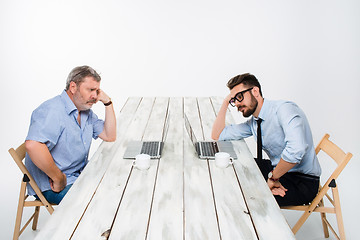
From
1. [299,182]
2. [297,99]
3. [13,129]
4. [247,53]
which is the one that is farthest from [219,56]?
[299,182]

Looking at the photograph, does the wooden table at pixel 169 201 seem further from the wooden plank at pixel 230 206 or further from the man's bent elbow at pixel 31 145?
the man's bent elbow at pixel 31 145

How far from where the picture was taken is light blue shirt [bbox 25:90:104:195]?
260 cm

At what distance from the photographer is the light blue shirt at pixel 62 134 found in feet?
8.54

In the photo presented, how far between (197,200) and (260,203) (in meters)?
0.29

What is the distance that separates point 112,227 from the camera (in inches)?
71.7

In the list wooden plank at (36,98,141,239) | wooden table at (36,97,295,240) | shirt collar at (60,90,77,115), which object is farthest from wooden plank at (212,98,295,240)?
shirt collar at (60,90,77,115)

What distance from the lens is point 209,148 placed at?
2699mm

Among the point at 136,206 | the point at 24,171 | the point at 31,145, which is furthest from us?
the point at 24,171

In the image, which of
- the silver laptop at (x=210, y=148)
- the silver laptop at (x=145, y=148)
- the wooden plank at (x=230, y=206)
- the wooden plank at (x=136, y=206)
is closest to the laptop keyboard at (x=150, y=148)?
the silver laptop at (x=145, y=148)

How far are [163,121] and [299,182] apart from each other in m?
1.10

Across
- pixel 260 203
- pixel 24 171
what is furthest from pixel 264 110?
pixel 24 171

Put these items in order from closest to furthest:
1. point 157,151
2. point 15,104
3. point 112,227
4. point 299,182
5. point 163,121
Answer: point 112,227, point 157,151, point 299,182, point 163,121, point 15,104

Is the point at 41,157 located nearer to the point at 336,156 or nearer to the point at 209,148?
the point at 209,148

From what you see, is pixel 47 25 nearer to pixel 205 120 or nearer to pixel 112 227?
pixel 205 120
